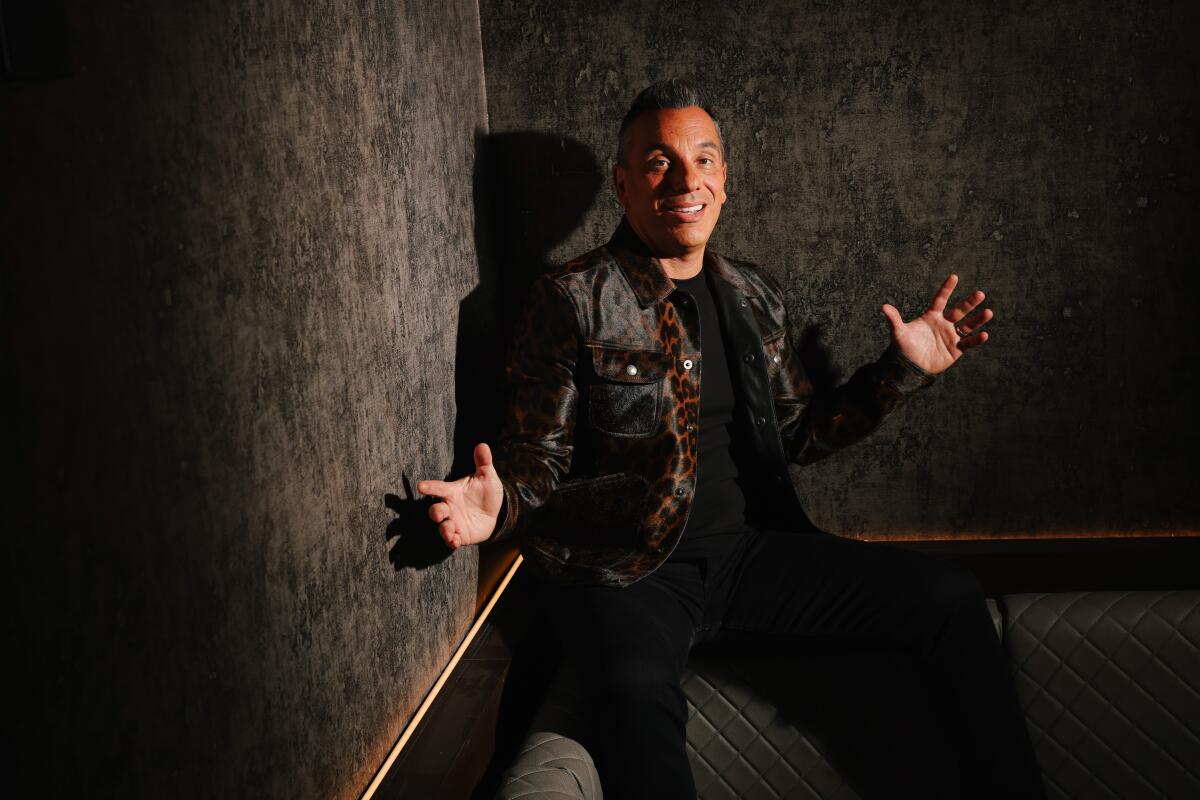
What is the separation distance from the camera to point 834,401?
220cm

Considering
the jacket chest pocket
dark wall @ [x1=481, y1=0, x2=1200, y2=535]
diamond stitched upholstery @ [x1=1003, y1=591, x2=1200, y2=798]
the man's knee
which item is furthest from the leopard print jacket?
diamond stitched upholstery @ [x1=1003, y1=591, x2=1200, y2=798]

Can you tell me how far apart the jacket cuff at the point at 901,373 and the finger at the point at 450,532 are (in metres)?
1.05

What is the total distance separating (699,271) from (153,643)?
147 cm

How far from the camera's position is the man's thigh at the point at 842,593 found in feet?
6.27

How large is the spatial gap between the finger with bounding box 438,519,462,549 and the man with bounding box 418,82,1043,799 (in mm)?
187

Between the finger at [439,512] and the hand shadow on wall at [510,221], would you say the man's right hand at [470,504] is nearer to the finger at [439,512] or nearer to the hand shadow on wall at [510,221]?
the finger at [439,512]

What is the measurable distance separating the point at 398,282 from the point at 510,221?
840 millimetres

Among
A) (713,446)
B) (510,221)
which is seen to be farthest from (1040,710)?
(510,221)

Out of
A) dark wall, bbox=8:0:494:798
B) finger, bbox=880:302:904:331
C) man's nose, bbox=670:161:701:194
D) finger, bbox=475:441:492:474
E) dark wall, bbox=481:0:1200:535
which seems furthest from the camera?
dark wall, bbox=481:0:1200:535

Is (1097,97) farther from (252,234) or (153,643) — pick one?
(153,643)

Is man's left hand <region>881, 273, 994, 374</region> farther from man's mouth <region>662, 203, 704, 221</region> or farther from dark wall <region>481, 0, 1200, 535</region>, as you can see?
man's mouth <region>662, 203, 704, 221</region>

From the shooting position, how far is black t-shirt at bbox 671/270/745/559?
2031mm

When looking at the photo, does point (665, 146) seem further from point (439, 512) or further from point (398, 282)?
point (439, 512)

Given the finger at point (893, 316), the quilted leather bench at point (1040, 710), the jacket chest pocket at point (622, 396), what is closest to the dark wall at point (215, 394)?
the jacket chest pocket at point (622, 396)
